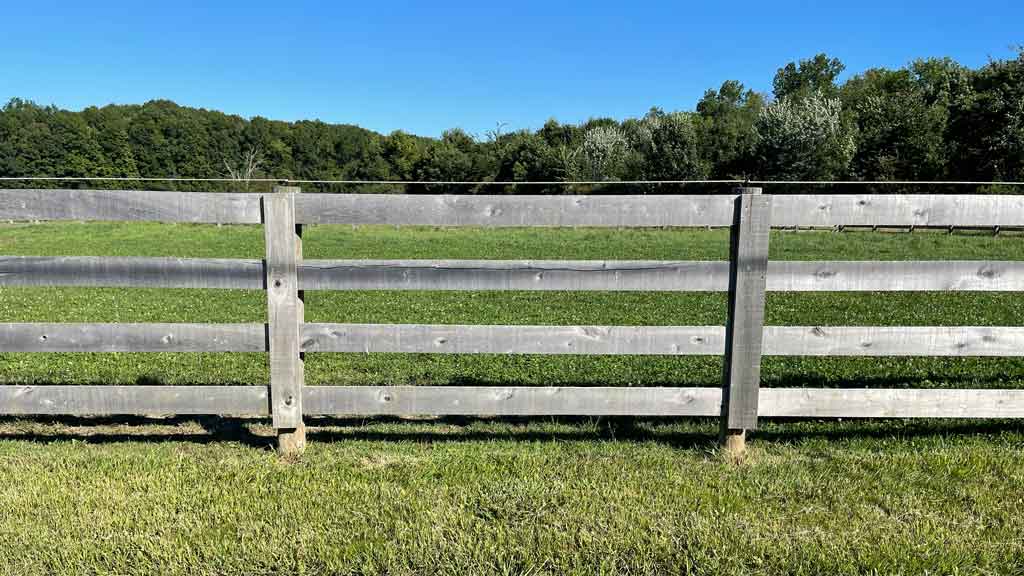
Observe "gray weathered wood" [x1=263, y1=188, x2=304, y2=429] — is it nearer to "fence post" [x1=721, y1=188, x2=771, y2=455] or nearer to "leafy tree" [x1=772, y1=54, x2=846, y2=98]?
"fence post" [x1=721, y1=188, x2=771, y2=455]

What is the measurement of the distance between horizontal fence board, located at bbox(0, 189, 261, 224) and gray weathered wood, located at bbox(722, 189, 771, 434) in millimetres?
2811

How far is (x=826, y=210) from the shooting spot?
3854mm

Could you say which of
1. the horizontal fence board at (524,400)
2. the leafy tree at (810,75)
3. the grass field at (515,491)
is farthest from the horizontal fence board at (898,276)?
the leafy tree at (810,75)

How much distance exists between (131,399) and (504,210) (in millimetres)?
2586

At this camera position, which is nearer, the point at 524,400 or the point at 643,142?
the point at 524,400

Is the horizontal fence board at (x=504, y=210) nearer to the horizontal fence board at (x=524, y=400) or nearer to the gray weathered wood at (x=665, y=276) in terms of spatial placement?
the gray weathered wood at (x=665, y=276)

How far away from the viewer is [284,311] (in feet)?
12.9

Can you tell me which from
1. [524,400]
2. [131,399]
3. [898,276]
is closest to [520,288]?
[524,400]

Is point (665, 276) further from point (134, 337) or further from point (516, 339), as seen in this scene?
point (134, 337)

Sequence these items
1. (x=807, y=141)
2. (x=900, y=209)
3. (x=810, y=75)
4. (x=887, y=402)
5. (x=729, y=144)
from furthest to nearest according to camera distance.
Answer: (x=810, y=75) → (x=729, y=144) → (x=807, y=141) → (x=887, y=402) → (x=900, y=209)

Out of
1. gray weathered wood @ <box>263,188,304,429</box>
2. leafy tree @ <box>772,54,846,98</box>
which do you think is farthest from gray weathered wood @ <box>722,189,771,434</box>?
leafy tree @ <box>772,54,846,98</box>

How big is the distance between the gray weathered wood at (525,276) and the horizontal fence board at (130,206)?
52cm

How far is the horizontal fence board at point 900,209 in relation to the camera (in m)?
3.80

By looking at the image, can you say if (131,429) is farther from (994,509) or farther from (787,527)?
(994,509)
